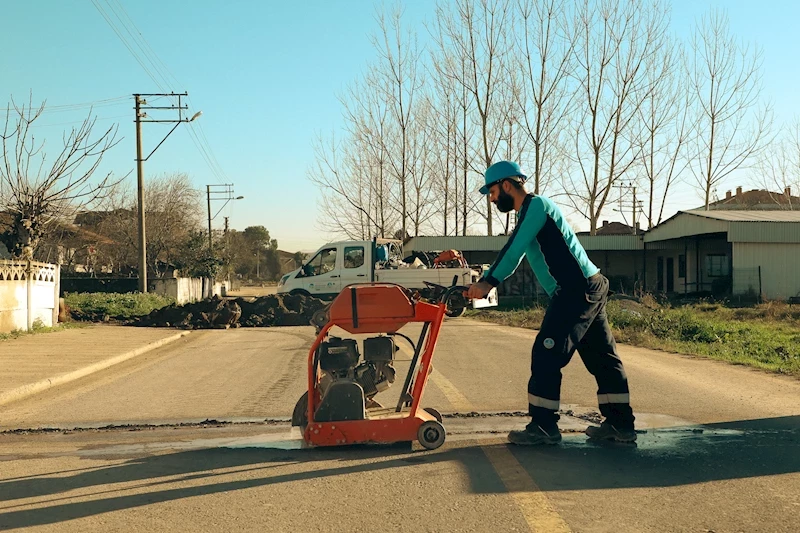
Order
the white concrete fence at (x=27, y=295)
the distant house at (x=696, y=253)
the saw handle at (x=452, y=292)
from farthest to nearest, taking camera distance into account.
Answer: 1. the distant house at (x=696, y=253)
2. the white concrete fence at (x=27, y=295)
3. the saw handle at (x=452, y=292)

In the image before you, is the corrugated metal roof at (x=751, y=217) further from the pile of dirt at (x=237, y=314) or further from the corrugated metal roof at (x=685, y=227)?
the pile of dirt at (x=237, y=314)

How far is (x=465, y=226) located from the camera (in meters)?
49.8

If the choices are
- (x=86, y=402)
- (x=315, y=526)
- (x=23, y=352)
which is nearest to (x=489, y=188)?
(x=315, y=526)

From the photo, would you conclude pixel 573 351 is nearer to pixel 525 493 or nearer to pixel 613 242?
pixel 525 493

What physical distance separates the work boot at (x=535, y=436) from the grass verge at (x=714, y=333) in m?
6.54

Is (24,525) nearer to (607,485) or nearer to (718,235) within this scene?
(607,485)

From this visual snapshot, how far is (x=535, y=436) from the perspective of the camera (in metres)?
5.62

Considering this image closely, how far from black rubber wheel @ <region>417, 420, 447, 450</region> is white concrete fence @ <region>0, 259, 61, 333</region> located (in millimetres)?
13924

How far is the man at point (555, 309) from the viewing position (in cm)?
561

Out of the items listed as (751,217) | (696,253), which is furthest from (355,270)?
(696,253)

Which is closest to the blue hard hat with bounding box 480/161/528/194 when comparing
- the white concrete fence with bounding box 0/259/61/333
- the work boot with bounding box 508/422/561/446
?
the work boot with bounding box 508/422/561/446

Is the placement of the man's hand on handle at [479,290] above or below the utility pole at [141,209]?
below

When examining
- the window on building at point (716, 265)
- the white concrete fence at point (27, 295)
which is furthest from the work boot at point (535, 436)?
the window on building at point (716, 265)

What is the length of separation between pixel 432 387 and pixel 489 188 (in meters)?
3.90
